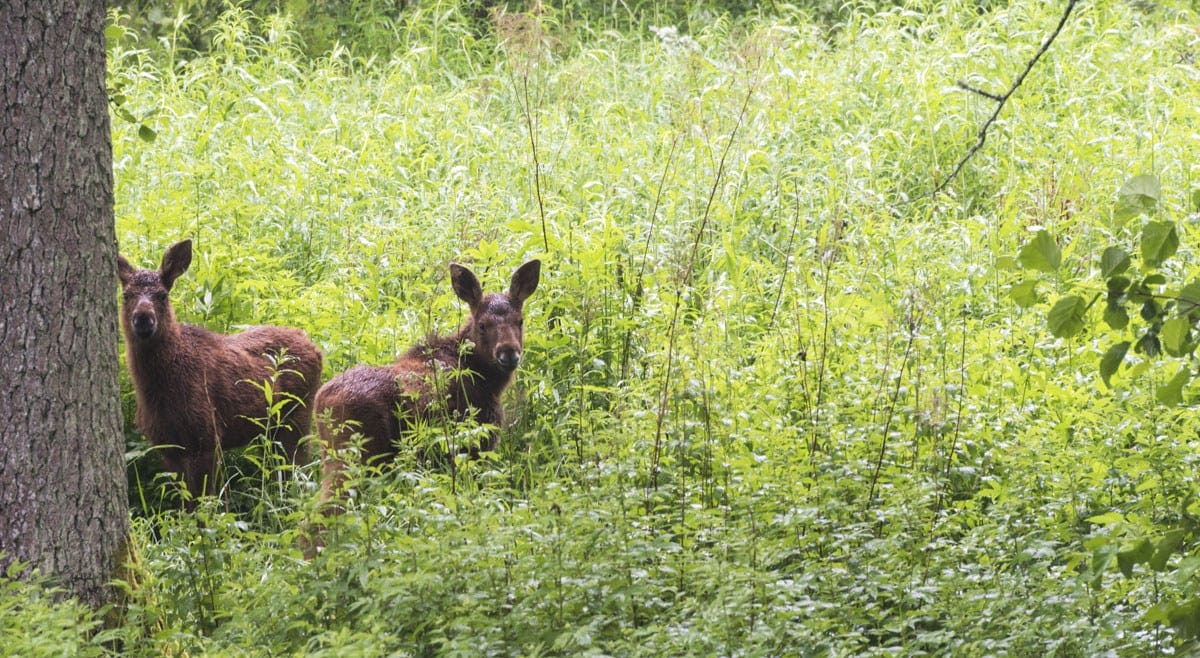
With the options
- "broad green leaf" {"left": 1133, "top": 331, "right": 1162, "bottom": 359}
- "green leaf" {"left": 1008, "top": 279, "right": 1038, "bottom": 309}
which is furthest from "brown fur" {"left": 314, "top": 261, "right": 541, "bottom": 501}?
"broad green leaf" {"left": 1133, "top": 331, "right": 1162, "bottom": 359}

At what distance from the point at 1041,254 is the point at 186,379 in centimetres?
444

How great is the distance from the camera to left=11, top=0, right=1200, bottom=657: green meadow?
170 inches

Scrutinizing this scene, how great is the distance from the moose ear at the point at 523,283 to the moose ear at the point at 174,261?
4.91 feet

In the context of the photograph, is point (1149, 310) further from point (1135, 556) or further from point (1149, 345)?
point (1135, 556)

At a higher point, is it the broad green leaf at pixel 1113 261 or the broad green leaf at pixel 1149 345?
the broad green leaf at pixel 1113 261

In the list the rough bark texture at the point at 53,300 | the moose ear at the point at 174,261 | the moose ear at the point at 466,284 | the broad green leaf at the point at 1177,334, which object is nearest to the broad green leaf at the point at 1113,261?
the broad green leaf at the point at 1177,334

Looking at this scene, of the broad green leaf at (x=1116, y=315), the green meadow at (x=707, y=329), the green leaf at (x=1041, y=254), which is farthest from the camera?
the green meadow at (x=707, y=329)

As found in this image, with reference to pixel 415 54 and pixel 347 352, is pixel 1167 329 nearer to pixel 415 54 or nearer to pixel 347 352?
pixel 347 352

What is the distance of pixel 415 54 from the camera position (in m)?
12.2

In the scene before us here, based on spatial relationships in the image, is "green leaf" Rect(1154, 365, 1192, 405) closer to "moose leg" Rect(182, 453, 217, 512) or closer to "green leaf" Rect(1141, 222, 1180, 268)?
"green leaf" Rect(1141, 222, 1180, 268)

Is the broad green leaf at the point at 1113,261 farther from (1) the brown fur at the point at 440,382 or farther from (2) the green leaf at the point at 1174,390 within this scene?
(1) the brown fur at the point at 440,382

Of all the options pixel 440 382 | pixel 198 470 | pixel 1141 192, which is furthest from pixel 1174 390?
pixel 198 470

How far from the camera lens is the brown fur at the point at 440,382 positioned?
234 inches

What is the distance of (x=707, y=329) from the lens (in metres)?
6.28
